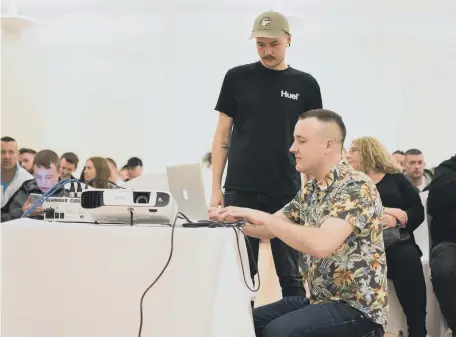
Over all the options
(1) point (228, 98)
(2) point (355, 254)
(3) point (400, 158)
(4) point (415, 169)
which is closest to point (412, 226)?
(1) point (228, 98)

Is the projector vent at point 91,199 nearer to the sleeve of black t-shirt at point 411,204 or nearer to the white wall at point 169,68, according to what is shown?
the sleeve of black t-shirt at point 411,204

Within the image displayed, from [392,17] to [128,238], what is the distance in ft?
20.7

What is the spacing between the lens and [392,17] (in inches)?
284

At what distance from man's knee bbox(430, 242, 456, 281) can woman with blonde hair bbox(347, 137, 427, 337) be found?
0.86ft

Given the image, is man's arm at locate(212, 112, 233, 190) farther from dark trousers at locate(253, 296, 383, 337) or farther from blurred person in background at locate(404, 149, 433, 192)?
blurred person in background at locate(404, 149, 433, 192)

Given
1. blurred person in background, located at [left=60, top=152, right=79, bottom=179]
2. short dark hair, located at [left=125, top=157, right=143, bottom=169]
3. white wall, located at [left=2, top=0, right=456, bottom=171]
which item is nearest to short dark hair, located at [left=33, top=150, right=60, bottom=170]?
blurred person in background, located at [left=60, top=152, right=79, bottom=179]

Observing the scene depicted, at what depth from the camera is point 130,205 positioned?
1642 mm

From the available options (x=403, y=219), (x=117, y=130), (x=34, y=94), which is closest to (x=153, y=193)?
(x=403, y=219)

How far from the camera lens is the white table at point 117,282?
155 cm

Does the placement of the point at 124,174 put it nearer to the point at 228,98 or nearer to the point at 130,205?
the point at 228,98

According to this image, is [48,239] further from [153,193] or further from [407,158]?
[407,158]

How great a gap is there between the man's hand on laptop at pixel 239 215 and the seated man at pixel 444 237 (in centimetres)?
118

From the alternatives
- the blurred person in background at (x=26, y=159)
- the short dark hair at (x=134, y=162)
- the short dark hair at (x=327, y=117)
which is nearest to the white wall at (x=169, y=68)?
the short dark hair at (x=134, y=162)

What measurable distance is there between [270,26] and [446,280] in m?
1.23
